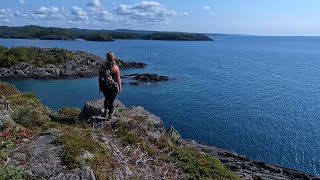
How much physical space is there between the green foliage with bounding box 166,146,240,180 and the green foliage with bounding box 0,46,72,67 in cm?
7447

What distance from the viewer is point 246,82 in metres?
71.6

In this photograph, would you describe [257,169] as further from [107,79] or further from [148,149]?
[107,79]

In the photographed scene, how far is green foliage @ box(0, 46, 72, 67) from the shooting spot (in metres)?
81.2

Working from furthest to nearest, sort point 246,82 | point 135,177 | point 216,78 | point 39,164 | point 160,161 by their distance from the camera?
point 216,78 < point 246,82 < point 160,161 < point 135,177 < point 39,164

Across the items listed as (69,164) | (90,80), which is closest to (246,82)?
(90,80)

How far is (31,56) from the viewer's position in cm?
8762

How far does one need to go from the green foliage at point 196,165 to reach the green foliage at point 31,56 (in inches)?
2932

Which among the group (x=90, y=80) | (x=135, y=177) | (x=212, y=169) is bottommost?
(x=90, y=80)

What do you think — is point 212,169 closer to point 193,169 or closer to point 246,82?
point 193,169

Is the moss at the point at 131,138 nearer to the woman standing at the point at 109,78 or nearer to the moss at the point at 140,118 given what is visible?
the woman standing at the point at 109,78

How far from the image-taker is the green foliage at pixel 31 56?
→ 81.2 metres

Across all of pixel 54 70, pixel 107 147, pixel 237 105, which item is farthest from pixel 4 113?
pixel 54 70

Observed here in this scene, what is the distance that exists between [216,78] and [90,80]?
26401mm

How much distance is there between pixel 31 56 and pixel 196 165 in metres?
82.4
